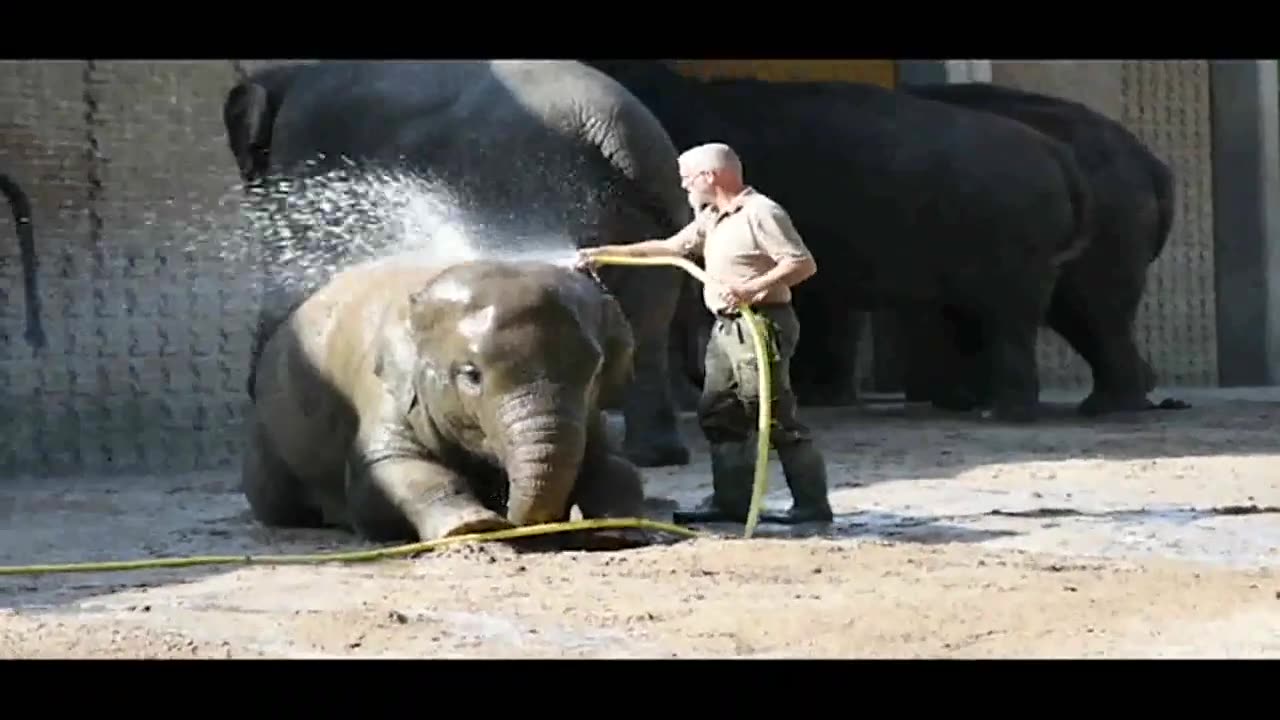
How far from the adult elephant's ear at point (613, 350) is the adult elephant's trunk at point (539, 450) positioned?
363 millimetres

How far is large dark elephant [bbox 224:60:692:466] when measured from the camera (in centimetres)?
857

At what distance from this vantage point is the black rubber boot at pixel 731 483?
6.73 m

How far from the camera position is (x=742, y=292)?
656 cm

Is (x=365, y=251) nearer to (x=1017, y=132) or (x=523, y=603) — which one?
(x=523, y=603)

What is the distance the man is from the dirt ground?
0.59 feet

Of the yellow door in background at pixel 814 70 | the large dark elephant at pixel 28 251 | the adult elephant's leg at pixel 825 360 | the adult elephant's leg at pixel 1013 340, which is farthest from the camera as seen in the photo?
the yellow door in background at pixel 814 70

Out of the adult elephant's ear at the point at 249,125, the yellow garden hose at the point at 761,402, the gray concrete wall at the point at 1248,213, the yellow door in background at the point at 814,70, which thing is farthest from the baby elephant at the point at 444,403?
the gray concrete wall at the point at 1248,213

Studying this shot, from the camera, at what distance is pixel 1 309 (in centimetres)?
979

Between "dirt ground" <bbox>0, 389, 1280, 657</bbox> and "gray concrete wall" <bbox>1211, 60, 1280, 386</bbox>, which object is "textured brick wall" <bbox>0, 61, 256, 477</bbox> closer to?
"dirt ground" <bbox>0, 389, 1280, 657</bbox>

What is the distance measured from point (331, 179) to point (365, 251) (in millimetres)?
839

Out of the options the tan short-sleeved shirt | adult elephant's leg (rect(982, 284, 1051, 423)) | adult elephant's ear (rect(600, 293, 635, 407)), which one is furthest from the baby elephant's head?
adult elephant's leg (rect(982, 284, 1051, 423))

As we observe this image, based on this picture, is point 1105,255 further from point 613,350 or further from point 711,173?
point 613,350

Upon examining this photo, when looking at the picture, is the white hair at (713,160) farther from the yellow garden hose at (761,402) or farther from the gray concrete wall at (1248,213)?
the gray concrete wall at (1248,213)
